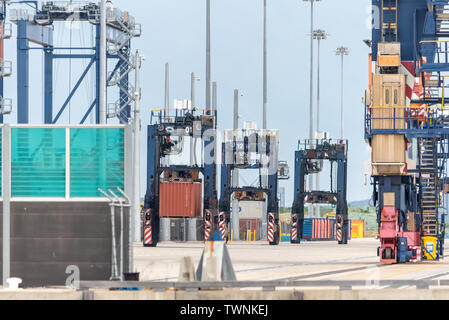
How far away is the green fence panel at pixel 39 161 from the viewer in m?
22.4

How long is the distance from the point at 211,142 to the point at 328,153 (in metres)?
15.4

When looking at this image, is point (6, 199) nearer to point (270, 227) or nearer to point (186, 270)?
point (186, 270)

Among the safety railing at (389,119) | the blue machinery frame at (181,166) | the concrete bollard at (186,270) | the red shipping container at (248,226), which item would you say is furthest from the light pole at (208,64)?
the concrete bollard at (186,270)

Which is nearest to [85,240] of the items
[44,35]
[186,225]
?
[186,225]

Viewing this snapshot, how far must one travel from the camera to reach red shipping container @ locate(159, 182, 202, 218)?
225ft

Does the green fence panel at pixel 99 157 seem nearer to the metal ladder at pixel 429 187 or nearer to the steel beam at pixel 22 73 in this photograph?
the metal ladder at pixel 429 187

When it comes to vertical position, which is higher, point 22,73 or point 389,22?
point 22,73

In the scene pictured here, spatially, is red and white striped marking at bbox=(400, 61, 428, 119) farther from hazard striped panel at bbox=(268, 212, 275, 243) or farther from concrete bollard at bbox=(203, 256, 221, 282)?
hazard striped panel at bbox=(268, 212, 275, 243)

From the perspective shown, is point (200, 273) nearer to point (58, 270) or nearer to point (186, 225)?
point (58, 270)

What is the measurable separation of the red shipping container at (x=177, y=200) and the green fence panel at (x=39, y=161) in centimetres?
4591

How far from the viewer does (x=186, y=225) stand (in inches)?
3260

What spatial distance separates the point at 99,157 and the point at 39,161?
1263 millimetres

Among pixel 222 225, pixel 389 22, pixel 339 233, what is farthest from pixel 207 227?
pixel 389 22

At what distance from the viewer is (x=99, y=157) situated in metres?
22.4
